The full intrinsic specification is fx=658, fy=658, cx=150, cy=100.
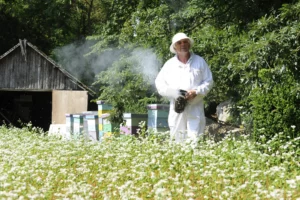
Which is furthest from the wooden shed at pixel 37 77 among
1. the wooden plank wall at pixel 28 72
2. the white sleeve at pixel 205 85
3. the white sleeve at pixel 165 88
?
the white sleeve at pixel 205 85

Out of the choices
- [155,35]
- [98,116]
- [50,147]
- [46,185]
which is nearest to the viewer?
[46,185]

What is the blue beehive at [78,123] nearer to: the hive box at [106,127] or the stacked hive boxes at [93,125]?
the stacked hive boxes at [93,125]

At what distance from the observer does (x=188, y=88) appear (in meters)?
8.76

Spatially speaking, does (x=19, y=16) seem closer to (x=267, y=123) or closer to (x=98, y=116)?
(x=98, y=116)

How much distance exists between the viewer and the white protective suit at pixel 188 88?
8680 millimetres

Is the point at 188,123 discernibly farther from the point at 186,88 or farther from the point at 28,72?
the point at 28,72

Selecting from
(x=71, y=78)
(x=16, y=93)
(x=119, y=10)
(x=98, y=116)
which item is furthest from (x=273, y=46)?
(x=16, y=93)

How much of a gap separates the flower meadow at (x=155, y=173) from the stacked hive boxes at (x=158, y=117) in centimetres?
301

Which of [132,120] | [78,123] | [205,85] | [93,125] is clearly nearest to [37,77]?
[78,123]

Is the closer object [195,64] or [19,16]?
[195,64]

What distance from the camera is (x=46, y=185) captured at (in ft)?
21.1

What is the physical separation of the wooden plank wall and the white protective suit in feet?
56.9

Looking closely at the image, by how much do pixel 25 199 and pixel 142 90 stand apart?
879 cm

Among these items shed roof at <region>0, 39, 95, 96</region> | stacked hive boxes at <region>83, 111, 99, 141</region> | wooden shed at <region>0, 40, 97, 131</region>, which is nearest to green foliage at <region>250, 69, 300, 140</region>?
stacked hive boxes at <region>83, 111, 99, 141</region>
